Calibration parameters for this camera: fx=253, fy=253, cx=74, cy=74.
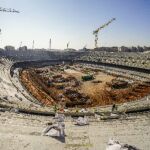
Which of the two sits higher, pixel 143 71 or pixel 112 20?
pixel 112 20

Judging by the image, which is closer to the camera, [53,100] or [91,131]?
[91,131]

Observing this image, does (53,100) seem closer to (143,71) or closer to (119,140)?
(119,140)

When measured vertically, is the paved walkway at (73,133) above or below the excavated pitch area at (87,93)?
above

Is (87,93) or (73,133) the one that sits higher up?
(73,133)

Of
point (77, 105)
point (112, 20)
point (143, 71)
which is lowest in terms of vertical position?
point (77, 105)

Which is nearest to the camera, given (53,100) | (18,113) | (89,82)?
(18,113)

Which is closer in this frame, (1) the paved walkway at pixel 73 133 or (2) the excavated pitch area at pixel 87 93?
(1) the paved walkway at pixel 73 133

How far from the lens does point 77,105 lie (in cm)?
4300

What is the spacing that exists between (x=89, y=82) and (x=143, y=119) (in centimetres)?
4252

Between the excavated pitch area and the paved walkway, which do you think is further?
the excavated pitch area

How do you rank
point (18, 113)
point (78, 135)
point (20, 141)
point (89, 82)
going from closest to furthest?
point (20, 141) → point (78, 135) → point (18, 113) → point (89, 82)

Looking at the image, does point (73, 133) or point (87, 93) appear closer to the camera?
point (73, 133)

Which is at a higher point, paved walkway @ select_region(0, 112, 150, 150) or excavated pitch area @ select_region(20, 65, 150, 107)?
paved walkway @ select_region(0, 112, 150, 150)

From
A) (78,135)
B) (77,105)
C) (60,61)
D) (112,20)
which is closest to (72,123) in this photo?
(78,135)
